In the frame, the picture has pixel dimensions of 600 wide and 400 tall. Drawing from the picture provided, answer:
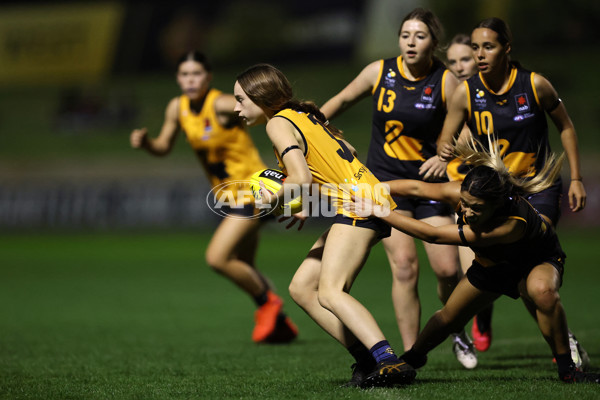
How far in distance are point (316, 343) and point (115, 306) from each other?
141 inches

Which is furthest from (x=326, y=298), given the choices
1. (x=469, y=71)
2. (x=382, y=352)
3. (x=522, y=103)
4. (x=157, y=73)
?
(x=157, y=73)

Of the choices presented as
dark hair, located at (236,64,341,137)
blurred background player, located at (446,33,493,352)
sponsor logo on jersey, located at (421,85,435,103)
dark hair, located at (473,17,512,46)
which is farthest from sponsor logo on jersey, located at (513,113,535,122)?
dark hair, located at (236,64,341,137)

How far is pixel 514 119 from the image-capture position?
5184mm

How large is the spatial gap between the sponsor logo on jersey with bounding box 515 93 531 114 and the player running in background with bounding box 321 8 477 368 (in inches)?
18.6

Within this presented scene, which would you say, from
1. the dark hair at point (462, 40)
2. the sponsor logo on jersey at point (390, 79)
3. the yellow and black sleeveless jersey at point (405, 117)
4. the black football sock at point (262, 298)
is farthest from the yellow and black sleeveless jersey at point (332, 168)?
the black football sock at point (262, 298)

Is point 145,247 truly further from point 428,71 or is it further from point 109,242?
point 428,71

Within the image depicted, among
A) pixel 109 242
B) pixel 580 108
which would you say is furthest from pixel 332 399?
pixel 580 108

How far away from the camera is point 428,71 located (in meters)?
5.53

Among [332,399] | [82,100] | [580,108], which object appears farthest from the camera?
[82,100]

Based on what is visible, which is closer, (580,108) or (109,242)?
(109,242)

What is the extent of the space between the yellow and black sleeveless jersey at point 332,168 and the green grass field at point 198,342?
3.61 feet

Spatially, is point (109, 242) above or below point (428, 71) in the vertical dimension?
below

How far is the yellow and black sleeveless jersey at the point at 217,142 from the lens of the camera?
23.9 ft

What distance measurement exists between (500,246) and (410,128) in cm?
124
